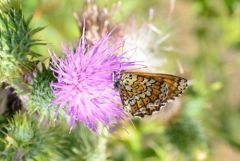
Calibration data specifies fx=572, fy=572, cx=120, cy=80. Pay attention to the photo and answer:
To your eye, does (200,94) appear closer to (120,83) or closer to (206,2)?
(206,2)

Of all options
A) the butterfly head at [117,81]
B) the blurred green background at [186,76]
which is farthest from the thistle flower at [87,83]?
the blurred green background at [186,76]

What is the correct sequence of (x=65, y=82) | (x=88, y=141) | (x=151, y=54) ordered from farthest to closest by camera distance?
(x=151, y=54) < (x=88, y=141) < (x=65, y=82)

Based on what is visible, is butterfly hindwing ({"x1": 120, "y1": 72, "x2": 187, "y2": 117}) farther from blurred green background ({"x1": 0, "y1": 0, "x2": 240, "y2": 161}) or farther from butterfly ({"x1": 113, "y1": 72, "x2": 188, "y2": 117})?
blurred green background ({"x1": 0, "y1": 0, "x2": 240, "y2": 161})

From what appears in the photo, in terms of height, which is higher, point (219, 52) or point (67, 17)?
point (67, 17)

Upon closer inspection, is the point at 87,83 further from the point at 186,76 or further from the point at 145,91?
the point at 186,76

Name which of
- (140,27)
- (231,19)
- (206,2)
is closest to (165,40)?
(140,27)

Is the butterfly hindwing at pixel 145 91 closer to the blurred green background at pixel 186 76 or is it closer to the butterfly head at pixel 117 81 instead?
the butterfly head at pixel 117 81

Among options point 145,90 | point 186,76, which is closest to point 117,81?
point 145,90
